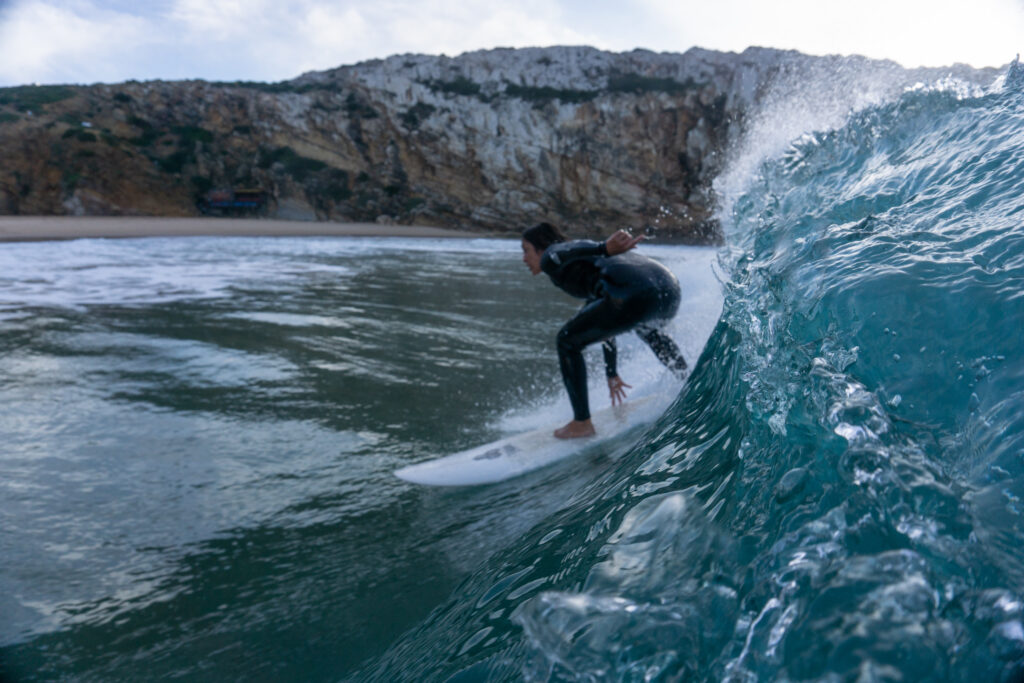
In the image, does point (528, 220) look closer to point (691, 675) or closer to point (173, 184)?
point (173, 184)

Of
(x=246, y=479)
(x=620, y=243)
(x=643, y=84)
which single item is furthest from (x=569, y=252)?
(x=643, y=84)

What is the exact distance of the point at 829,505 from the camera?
1045 mm

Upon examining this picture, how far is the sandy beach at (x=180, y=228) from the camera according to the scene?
68.7 ft

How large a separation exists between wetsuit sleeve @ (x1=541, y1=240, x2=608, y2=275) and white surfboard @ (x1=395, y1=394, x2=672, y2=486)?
1001 millimetres

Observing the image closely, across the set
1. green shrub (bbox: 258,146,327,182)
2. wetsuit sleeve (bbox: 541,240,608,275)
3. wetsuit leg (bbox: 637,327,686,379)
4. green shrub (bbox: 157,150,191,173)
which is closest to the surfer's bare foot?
wetsuit leg (bbox: 637,327,686,379)

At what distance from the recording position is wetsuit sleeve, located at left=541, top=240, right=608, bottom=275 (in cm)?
384

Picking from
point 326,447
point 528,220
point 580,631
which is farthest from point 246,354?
point 528,220

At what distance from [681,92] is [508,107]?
10.7 metres

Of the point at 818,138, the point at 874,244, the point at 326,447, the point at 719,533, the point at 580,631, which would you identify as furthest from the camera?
the point at 818,138

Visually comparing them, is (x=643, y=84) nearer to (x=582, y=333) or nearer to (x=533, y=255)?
(x=533, y=255)

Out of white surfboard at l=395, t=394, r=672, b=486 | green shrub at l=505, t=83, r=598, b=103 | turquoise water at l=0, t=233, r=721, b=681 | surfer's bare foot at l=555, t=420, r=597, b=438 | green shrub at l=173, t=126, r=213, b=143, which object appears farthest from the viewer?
green shrub at l=505, t=83, r=598, b=103

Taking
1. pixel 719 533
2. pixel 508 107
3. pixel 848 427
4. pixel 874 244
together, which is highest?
pixel 508 107

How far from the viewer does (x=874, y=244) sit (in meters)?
1.76

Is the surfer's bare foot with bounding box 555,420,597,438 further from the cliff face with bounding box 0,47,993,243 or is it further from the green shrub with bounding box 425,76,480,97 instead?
the green shrub with bounding box 425,76,480,97
